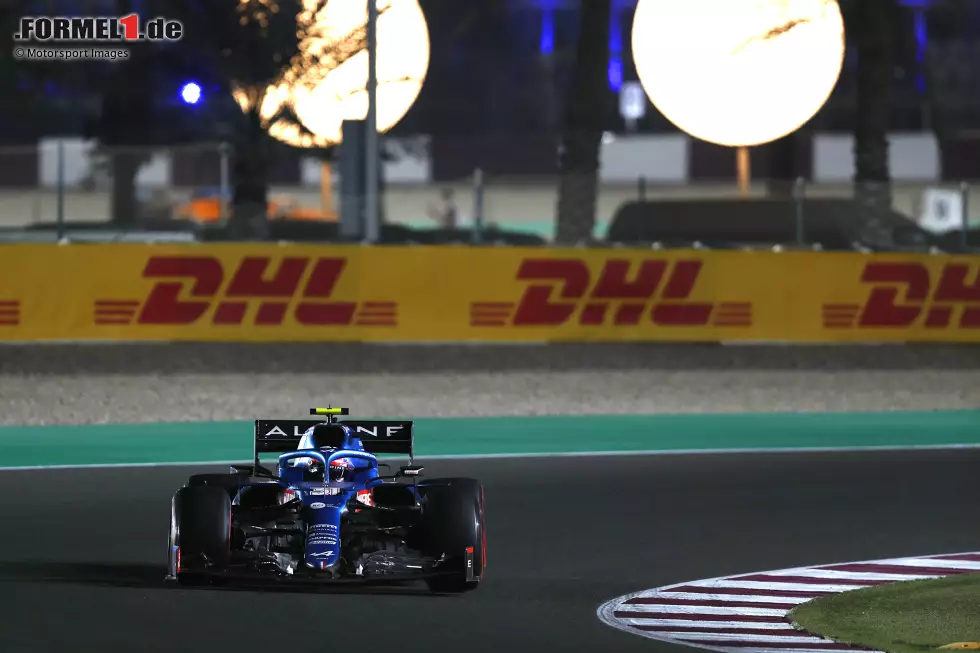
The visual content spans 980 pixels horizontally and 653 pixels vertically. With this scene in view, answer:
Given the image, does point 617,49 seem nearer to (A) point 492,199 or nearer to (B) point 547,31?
(B) point 547,31

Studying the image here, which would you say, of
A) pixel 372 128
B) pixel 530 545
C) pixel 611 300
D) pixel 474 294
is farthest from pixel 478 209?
pixel 530 545

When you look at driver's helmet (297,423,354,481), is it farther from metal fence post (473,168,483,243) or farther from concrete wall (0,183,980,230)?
concrete wall (0,183,980,230)

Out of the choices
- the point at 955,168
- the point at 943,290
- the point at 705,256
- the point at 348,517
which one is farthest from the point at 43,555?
the point at 955,168

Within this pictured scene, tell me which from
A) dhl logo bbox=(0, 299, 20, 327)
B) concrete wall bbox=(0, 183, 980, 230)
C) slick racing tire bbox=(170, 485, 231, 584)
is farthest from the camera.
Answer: concrete wall bbox=(0, 183, 980, 230)

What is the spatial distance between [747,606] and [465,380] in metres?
12.4

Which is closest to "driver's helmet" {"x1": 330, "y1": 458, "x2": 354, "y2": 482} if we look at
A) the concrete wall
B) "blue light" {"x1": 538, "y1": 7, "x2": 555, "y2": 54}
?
the concrete wall

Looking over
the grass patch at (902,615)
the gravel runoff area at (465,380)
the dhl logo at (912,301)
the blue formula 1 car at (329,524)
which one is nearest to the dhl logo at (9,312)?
the gravel runoff area at (465,380)

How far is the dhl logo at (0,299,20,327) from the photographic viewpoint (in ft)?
75.6

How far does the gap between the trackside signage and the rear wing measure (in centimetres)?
2124

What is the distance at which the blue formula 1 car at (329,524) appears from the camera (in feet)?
38.6

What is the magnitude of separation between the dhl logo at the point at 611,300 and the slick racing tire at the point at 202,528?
12.1 meters

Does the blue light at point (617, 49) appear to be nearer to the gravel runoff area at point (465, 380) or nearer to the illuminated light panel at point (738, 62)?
the illuminated light panel at point (738, 62)

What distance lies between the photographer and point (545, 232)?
48594 mm

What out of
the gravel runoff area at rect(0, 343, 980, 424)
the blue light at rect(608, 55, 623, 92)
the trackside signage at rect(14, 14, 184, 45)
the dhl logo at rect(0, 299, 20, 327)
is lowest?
the gravel runoff area at rect(0, 343, 980, 424)
